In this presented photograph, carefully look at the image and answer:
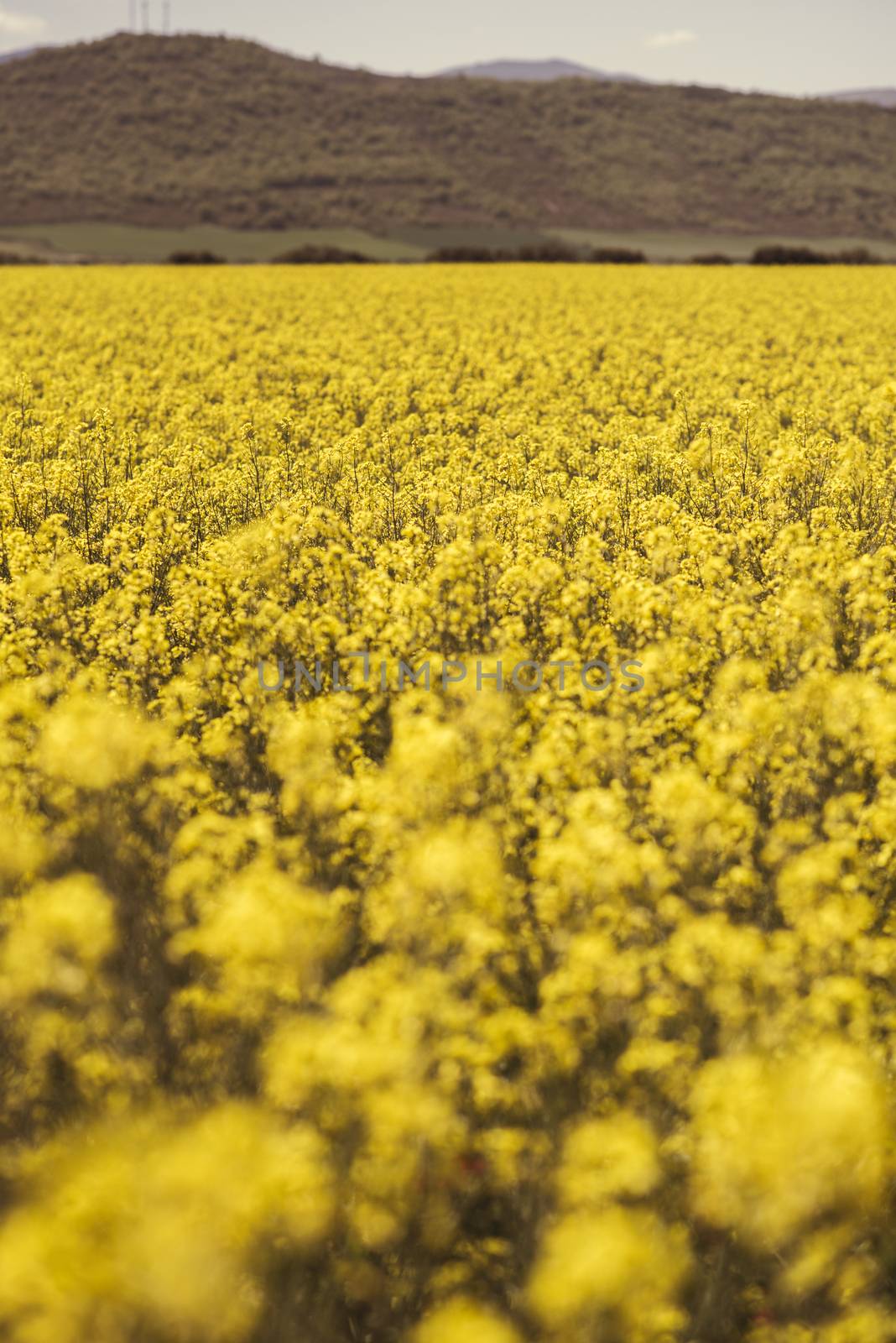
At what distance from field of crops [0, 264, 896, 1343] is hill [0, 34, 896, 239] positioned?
340 ft

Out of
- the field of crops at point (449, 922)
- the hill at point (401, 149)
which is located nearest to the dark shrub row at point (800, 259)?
the hill at point (401, 149)

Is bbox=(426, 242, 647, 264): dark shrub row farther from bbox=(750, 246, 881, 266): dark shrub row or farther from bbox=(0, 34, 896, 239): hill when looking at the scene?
bbox=(0, 34, 896, 239): hill

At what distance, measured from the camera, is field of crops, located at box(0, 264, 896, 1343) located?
4.73m

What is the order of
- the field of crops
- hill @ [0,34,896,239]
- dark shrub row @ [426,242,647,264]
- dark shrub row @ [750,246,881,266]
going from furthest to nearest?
hill @ [0,34,896,239]
dark shrub row @ [426,242,647,264]
dark shrub row @ [750,246,881,266]
the field of crops

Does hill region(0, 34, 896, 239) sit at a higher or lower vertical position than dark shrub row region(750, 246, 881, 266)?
higher

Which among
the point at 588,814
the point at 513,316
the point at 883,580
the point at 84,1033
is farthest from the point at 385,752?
the point at 513,316

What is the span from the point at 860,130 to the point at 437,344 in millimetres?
162015

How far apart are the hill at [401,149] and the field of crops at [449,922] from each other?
104 metres

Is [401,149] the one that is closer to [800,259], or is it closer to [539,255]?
[539,255]

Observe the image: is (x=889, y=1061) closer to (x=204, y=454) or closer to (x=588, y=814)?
(x=588, y=814)

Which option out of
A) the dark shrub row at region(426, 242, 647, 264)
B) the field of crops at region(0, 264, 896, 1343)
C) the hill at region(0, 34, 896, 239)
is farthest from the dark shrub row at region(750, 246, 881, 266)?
the field of crops at region(0, 264, 896, 1343)

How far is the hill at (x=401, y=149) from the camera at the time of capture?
4481 inches

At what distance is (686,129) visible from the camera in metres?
152

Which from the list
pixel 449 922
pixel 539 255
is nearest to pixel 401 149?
pixel 539 255
